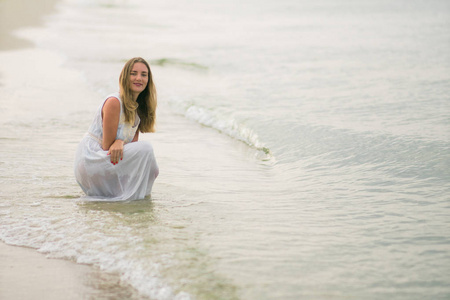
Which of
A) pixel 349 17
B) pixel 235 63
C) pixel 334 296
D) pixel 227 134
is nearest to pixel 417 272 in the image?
pixel 334 296

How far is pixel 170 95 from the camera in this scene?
11.9 m

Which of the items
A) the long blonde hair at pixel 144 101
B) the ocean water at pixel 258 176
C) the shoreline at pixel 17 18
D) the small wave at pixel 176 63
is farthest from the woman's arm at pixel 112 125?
the shoreline at pixel 17 18

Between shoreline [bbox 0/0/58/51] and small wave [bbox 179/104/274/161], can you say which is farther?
shoreline [bbox 0/0/58/51]

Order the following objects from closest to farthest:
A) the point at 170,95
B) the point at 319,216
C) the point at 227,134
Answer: the point at 319,216
the point at 227,134
the point at 170,95

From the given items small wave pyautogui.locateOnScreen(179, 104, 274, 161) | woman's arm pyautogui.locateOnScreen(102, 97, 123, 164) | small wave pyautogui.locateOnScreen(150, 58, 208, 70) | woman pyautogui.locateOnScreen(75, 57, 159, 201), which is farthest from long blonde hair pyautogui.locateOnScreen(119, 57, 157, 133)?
small wave pyautogui.locateOnScreen(150, 58, 208, 70)

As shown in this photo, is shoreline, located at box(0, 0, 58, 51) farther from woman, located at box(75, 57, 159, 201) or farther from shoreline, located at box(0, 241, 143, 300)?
shoreline, located at box(0, 241, 143, 300)

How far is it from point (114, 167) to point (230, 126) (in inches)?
165

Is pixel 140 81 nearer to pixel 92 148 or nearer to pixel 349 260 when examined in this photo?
pixel 92 148

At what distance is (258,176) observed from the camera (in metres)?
6.51

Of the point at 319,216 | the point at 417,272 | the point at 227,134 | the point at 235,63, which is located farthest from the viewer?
the point at 235,63

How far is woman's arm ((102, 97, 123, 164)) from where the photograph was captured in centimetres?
508

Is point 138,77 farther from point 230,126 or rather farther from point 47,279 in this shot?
point 230,126

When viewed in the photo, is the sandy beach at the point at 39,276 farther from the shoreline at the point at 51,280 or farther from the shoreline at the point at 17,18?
the shoreline at the point at 17,18

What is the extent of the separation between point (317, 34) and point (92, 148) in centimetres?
1751
